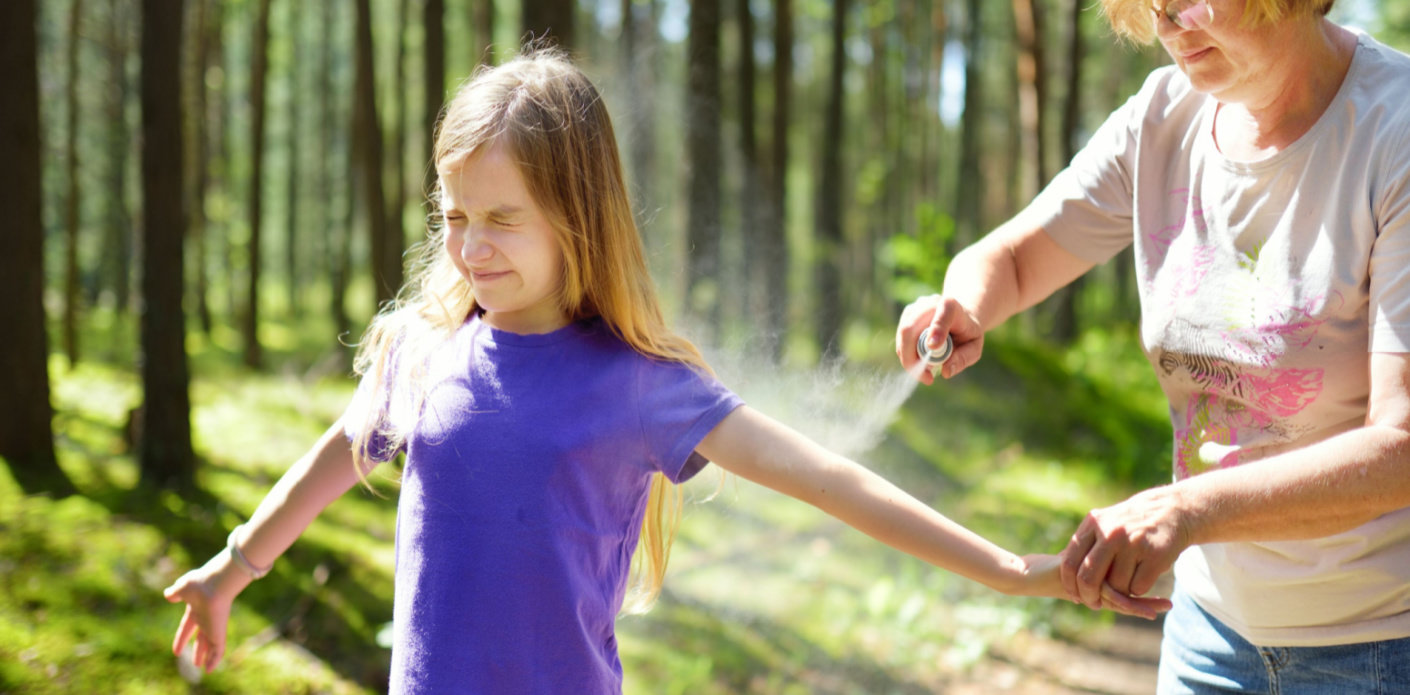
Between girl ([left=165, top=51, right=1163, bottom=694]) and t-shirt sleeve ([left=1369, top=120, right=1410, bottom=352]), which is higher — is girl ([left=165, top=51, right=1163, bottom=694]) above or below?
below

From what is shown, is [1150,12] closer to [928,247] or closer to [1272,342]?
[1272,342]

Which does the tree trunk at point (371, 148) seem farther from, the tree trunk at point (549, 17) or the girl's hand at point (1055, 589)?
the girl's hand at point (1055, 589)

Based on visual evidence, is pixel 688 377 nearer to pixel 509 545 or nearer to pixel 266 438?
pixel 509 545

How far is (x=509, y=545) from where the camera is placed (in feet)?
5.57

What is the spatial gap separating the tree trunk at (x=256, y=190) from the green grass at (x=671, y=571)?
12.6ft

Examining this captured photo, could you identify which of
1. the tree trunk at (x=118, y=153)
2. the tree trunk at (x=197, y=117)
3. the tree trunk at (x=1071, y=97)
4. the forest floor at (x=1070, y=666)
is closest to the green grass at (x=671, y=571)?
the forest floor at (x=1070, y=666)

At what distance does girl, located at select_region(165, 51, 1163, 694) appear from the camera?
1.68 metres

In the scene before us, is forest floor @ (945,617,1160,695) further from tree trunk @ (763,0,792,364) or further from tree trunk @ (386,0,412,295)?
tree trunk @ (386,0,412,295)

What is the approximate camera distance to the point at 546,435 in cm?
170

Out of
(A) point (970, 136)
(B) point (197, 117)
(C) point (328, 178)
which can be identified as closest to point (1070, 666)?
(B) point (197, 117)

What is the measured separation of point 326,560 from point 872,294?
23.8m

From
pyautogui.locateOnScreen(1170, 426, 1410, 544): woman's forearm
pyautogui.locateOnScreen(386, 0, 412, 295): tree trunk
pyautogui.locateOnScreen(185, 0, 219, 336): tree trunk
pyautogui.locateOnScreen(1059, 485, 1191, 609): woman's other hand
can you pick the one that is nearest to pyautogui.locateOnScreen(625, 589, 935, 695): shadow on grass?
pyautogui.locateOnScreen(1059, 485, 1191, 609): woman's other hand

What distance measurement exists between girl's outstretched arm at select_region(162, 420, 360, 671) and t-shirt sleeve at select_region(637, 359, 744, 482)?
65 centimetres

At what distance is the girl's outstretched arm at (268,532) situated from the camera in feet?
6.50
